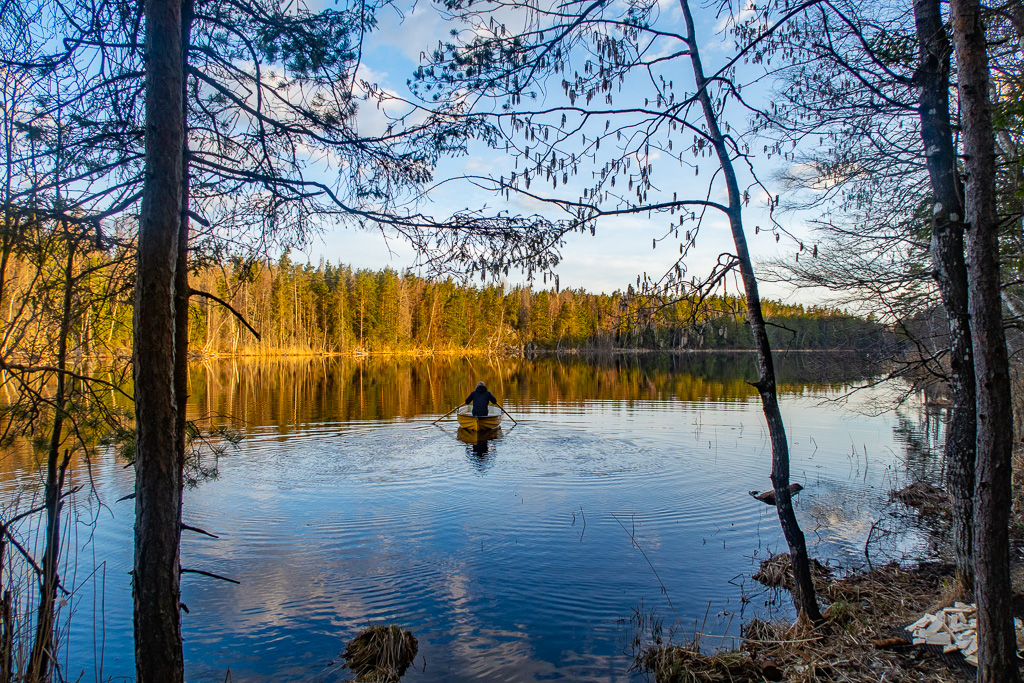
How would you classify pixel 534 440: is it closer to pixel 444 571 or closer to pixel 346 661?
pixel 444 571

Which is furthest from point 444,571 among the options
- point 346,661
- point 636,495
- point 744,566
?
point 636,495

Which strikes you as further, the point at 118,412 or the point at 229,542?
the point at 229,542

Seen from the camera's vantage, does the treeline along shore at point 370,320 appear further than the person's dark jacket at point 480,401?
Yes

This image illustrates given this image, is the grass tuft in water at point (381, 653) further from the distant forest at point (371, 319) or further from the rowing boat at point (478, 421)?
the distant forest at point (371, 319)

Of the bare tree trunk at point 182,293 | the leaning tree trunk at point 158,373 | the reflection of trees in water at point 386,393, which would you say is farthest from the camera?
the reflection of trees in water at point 386,393

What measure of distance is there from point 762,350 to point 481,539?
6120mm

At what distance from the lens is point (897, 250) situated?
992 cm

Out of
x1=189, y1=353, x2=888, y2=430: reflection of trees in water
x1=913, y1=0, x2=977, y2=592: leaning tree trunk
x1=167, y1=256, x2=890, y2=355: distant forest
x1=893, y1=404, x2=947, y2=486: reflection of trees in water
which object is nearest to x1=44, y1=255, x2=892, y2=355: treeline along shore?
x1=167, y1=256, x2=890, y2=355: distant forest

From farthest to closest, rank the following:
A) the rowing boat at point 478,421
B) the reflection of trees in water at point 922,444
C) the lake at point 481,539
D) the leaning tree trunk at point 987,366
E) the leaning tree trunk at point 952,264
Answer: the rowing boat at point 478,421
the reflection of trees in water at point 922,444
the lake at point 481,539
the leaning tree trunk at point 952,264
the leaning tree trunk at point 987,366

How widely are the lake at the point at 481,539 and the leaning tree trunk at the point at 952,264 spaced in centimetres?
242

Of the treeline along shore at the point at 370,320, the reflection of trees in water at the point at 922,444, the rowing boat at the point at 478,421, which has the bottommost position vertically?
the reflection of trees in water at the point at 922,444

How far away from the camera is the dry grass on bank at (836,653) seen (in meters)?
4.93

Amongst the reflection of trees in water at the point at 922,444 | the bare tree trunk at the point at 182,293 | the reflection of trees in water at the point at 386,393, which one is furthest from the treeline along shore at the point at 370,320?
the bare tree trunk at the point at 182,293

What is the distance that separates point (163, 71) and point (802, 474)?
51.7 feet
